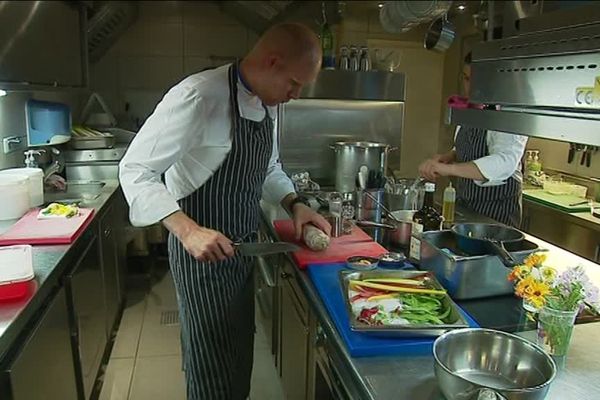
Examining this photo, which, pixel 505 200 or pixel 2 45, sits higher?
pixel 2 45

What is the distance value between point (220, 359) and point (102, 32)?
3.03 metres

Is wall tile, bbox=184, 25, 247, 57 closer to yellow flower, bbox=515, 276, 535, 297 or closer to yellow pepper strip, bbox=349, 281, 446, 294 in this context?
yellow pepper strip, bbox=349, 281, 446, 294

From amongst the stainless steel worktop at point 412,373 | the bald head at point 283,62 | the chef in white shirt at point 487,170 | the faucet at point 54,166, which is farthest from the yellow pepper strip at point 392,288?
the faucet at point 54,166

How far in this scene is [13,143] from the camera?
8.38 ft

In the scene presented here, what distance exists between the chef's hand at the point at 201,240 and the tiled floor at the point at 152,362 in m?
1.18

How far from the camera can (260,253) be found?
1451mm

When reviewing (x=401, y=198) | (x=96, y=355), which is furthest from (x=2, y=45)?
(x=401, y=198)

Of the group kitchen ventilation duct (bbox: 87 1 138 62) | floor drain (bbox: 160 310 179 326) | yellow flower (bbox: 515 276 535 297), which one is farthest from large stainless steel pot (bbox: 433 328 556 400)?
kitchen ventilation duct (bbox: 87 1 138 62)

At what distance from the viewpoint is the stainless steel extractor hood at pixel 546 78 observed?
2.42 ft

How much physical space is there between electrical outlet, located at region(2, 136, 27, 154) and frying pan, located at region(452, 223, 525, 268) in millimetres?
2208

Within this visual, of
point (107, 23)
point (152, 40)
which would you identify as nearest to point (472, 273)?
point (107, 23)

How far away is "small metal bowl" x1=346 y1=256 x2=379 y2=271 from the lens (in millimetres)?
1427

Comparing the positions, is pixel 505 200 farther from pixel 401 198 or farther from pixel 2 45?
pixel 2 45

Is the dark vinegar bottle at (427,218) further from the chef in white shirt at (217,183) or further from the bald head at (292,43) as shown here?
the bald head at (292,43)
